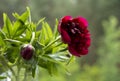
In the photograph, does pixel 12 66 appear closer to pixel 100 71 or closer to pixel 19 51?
pixel 19 51

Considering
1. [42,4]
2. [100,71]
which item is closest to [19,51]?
[100,71]

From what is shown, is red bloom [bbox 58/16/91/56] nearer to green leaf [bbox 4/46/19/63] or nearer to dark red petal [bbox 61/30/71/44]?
dark red petal [bbox 61/30/71/44]

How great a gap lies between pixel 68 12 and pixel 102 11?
82cm

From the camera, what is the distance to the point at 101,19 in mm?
8664

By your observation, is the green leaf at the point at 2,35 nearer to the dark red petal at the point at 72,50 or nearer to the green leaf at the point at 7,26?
the green leaf at the point at 7,26

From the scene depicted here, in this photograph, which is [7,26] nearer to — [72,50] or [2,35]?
[2,35]

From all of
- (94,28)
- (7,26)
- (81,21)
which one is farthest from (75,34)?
(94,28)

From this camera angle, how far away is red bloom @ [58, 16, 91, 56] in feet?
2.50

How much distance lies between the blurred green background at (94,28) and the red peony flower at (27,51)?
152 inches

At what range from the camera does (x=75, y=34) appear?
77cm

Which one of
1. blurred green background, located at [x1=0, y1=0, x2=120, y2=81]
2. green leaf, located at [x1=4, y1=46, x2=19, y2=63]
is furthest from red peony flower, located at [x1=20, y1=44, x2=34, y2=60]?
blurred green background, located at [x1=0, y1=0, x2=120, y2=81]

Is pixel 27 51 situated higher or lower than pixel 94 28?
higher

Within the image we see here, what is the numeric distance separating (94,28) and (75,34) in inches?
306

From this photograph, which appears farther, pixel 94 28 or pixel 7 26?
pixel 94 28
